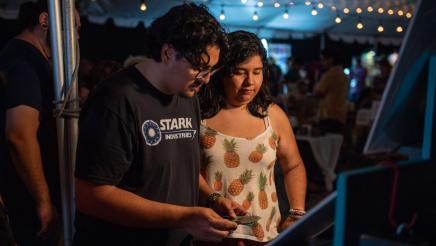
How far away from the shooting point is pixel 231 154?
2.10m

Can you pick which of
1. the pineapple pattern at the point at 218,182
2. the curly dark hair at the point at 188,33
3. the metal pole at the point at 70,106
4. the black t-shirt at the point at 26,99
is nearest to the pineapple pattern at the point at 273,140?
the pineapple pattern at the point at 218,182

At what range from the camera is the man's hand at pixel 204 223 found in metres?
1.50

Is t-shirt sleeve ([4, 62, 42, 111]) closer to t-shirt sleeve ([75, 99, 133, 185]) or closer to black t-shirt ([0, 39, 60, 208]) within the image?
black t-shirt ([0, 39, 60, 208])

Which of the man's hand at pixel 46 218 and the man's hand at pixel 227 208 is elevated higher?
the man's hand at pixel 227 208

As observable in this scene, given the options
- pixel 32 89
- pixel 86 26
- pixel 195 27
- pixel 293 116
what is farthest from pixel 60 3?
pixel 86 26

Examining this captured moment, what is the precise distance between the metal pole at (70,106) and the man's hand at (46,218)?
0.51 ft

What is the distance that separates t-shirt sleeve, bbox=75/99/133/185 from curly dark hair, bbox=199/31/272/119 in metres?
0.71

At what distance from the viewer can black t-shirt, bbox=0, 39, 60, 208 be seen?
210 cm

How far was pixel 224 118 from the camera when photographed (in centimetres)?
219

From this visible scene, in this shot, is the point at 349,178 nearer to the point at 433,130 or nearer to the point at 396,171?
the point at 396,171

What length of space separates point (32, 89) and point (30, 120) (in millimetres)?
124

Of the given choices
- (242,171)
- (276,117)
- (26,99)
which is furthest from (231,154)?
(26,99)

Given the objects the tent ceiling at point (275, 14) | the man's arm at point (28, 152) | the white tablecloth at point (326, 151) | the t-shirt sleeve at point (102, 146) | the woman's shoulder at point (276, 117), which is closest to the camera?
the t-shirt sleeve at point (102, 146)

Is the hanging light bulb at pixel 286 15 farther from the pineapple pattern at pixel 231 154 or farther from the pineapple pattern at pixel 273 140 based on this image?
the pineapple pattern at pixel 231 154
